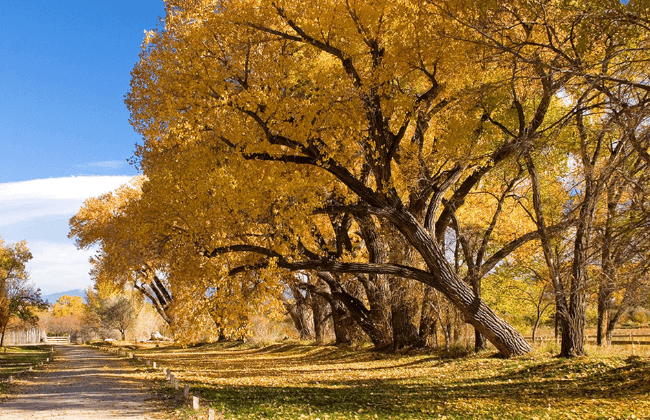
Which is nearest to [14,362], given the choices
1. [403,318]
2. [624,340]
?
[403,318]

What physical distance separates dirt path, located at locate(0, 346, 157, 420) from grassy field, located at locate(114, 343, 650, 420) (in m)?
0.72

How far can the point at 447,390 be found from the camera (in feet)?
35.7

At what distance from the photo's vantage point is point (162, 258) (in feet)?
48.2

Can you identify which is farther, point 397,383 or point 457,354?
point 457,354

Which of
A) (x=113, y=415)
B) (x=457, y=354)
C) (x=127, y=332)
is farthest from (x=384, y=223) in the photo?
(x=127, y=332)

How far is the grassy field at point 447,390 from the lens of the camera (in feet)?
28.3

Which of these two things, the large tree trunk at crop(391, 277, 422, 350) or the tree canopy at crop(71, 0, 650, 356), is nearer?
the tree canopy at crop(71, 0, 650, 356)

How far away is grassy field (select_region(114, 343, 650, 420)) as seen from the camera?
8633mm

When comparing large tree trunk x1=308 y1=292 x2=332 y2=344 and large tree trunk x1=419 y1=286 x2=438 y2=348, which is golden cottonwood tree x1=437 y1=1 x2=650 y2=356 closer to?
large tree trunk x1=419 y1=286 x2=438 y2=348

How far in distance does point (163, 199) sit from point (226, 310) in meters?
3.34

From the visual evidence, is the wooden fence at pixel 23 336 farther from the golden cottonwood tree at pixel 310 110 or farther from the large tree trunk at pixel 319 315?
the golden cottonwood tree at pixel 310 110

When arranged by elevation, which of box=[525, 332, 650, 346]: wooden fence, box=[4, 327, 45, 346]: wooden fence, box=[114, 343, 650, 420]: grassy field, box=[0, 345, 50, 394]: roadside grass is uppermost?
box=[114, 343, 650, 420]: grassy field

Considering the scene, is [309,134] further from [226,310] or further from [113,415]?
[113,415]

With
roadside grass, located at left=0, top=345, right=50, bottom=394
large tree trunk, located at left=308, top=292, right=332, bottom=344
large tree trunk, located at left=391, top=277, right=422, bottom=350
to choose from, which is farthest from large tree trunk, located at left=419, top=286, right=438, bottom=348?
roadside grass, located at left=0, top=345, right=50, bottom=394
